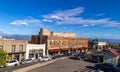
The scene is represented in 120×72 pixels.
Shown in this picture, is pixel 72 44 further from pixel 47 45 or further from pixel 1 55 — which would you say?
pixel 1 55

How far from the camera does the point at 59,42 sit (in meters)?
86.0

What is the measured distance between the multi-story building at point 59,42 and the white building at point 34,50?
11.3ft

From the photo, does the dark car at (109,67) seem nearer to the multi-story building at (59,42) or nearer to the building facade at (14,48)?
the building facade at (14,48)

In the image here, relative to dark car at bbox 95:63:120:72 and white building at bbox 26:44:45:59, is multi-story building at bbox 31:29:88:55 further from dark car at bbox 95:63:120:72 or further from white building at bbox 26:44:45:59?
dark car at bbox 95:63:120:72

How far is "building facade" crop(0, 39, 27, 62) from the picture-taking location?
190 ft

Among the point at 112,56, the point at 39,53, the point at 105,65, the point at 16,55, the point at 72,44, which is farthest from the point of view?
the point at 72,44

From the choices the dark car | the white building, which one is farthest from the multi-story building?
the dark car

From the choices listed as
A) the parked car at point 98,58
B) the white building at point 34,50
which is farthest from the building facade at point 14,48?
the parked car at point 98,58

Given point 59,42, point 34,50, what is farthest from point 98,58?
point 59,42

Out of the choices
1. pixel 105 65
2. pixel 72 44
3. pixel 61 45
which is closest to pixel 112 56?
pixel 105 65

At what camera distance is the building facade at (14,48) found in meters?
57.8

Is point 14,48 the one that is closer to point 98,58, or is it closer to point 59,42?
point 98,58

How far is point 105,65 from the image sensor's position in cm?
4078

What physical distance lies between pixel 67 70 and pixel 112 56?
13923 mm
